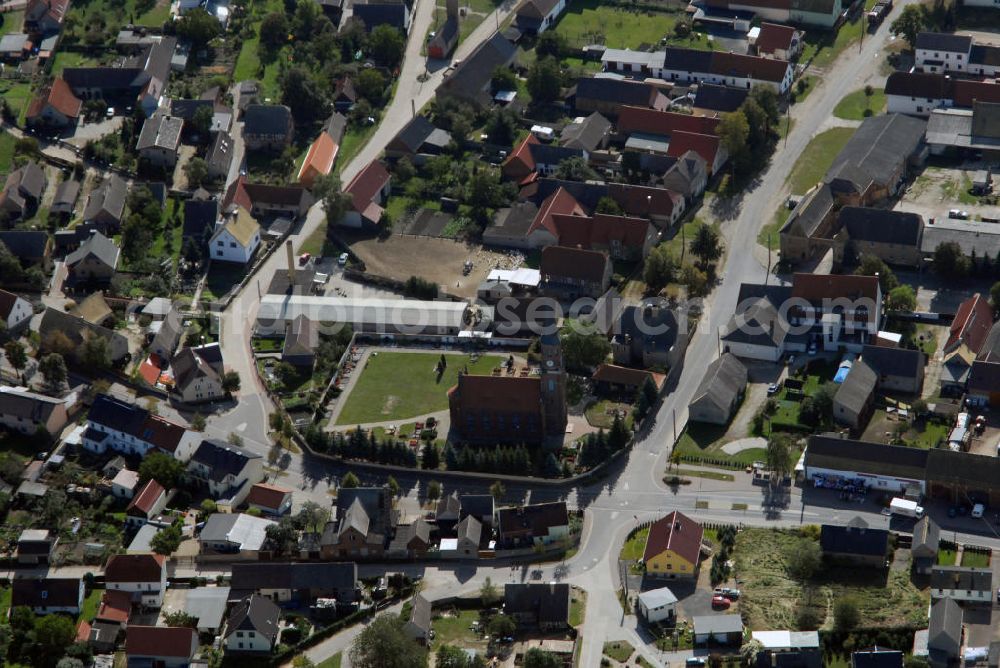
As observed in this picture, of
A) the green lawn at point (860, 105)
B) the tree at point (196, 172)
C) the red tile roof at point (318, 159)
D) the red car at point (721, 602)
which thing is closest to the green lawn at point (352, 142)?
the red tile roof at point (318, 159)

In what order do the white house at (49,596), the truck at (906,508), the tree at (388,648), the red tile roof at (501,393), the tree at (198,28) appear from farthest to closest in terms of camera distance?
the tree at (198,28)
the red tile roof at (501,393)
the truck at (906,508)
the white house at (49,596)
the tree at (388,648)

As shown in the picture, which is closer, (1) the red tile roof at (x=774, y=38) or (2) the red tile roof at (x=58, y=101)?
(2) the red tile roof at (x=58, y=101)

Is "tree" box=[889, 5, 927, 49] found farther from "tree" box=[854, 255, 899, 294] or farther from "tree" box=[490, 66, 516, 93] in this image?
"tree" box=[854, 255, 899, 294]

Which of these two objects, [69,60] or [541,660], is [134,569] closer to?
[541,660]

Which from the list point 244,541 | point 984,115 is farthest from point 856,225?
point 244,541

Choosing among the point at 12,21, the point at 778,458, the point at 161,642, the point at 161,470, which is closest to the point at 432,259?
the point at 161,470

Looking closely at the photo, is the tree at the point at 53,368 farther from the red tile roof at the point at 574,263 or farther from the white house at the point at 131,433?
the red tile roof at the point at 574,263

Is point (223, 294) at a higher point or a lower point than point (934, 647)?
higher

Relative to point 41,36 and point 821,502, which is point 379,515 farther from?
point 41,36
